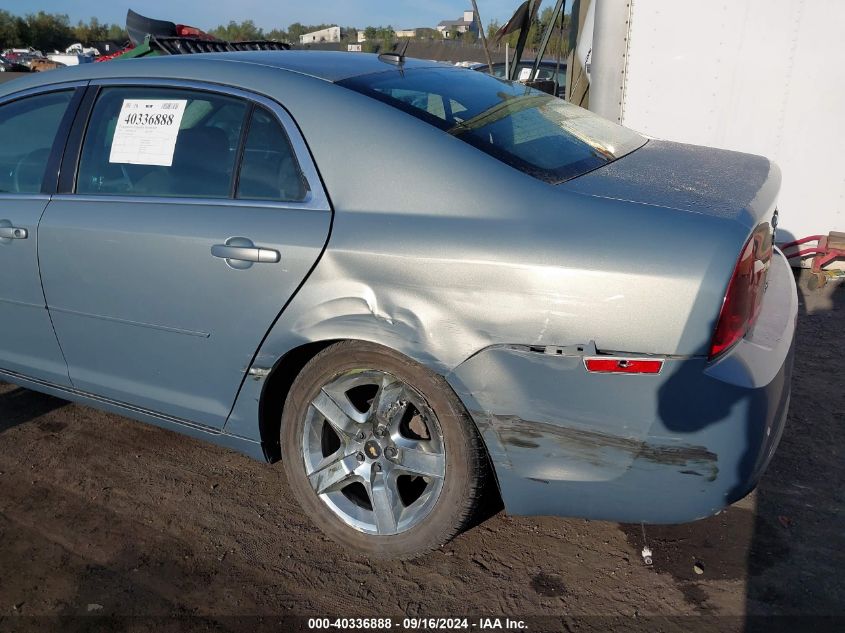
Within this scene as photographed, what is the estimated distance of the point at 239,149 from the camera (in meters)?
2.71

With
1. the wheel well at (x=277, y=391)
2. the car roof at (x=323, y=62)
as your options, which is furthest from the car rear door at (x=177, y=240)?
the car roof at (x=323, y=62)

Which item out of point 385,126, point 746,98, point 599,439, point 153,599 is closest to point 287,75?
point 385,126

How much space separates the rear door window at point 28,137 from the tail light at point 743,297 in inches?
111

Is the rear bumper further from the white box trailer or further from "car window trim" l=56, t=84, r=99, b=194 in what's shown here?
the white box trailer

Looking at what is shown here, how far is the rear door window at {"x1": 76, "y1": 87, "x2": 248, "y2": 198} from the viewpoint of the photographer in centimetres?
276

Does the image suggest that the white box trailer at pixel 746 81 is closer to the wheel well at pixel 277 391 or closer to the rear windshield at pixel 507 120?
the rear windshield at pixel 507 120

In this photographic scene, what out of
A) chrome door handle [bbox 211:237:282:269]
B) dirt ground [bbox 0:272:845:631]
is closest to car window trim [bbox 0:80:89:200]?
chrome door handle [bbox 211:237:282:269]

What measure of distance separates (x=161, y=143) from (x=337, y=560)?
1750 mm

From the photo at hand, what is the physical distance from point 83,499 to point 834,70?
5669 mm

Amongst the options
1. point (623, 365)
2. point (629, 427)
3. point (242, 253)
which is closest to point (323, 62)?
point (242, 253)

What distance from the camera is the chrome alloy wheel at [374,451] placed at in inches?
96.8

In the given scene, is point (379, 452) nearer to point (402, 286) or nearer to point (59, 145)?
point (402, 286)

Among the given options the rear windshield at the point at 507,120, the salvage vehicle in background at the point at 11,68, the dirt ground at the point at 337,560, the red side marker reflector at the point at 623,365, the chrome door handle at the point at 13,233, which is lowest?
the dirt ground at the point at 337,560

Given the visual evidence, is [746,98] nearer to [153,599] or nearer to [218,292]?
[218,292]
